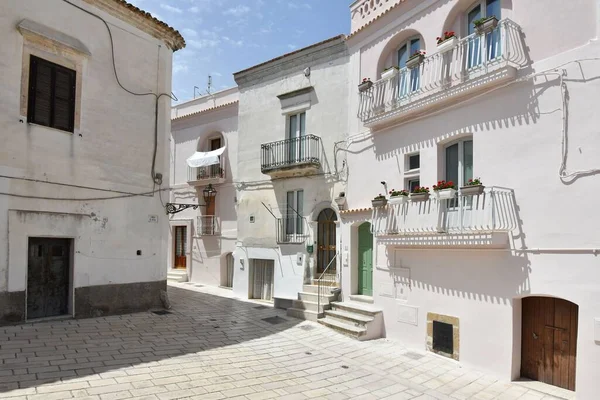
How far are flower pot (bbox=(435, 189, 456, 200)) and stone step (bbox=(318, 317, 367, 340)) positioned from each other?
155 inches

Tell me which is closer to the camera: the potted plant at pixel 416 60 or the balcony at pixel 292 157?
the potted plant at pixel 416 60

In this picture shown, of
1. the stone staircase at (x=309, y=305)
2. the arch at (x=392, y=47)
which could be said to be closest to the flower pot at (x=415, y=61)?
the arch at (x=392, y=47)

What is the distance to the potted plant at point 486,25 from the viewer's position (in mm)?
8148

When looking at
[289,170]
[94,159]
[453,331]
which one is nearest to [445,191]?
[453,331]

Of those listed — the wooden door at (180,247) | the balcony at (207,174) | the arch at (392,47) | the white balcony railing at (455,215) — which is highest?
the arch at (392,47)

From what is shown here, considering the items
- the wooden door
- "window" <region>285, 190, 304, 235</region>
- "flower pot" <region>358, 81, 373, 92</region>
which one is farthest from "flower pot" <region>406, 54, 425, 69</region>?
the wooden door

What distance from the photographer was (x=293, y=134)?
1532 centimetres

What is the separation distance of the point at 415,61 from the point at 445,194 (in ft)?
11.5

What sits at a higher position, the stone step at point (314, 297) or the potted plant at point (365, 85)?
the potted plant at point (365, 85)

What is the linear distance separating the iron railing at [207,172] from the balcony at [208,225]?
1.76 metres

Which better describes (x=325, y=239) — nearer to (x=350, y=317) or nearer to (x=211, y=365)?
(x=350, y=317)

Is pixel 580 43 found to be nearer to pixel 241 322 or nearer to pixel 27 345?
pixel 241 322

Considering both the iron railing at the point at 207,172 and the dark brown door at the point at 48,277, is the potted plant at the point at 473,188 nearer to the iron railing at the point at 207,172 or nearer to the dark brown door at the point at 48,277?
the dark brown door at the point at 48,277

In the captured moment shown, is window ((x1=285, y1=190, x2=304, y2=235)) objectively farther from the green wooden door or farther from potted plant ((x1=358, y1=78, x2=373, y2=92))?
potted plant ((x1=358, y1=78, x2=373, y2=92))
